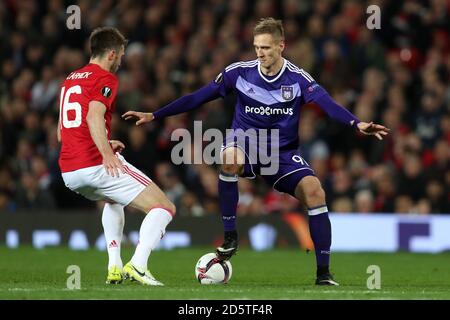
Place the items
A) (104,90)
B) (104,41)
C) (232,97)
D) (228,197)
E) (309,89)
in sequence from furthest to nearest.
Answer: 1. (232,97)
2. (228,197)
3. (309,89)
4. (104,41)
5. (104,90)

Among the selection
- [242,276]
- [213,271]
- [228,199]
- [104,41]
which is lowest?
[242,276]

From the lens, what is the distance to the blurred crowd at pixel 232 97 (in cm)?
1748

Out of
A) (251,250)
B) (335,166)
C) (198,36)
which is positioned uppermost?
(198,36)

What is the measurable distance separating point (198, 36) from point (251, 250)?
4.55 meters

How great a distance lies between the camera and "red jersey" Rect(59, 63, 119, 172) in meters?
9.64

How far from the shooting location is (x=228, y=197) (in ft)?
34.0

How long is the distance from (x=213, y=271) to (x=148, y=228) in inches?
35.9

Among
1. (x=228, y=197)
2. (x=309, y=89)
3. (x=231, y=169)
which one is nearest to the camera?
(x=309, y=89)

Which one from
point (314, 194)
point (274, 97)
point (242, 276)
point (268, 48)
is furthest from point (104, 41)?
point (242, 276)

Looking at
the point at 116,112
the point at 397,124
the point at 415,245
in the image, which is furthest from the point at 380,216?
the point at 116,112

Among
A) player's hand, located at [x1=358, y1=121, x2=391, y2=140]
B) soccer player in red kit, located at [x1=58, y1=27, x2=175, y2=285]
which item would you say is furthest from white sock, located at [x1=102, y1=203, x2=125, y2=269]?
player's hand, located at [x1=358, y1=121, x2=391, y2=140]

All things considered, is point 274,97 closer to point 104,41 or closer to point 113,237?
point 104,41
